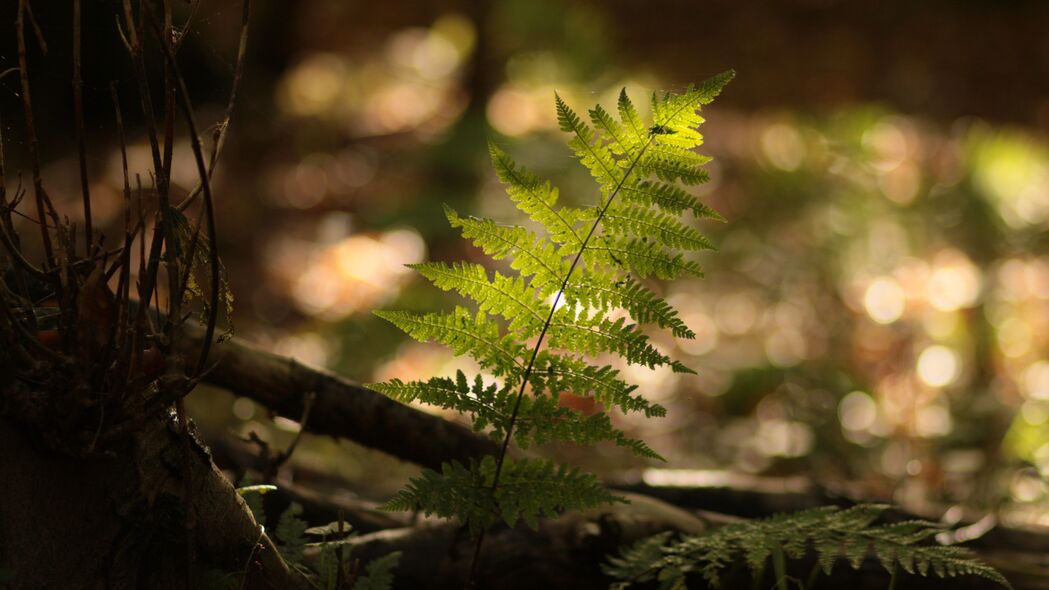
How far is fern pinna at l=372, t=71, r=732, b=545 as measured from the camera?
1389 millimetres

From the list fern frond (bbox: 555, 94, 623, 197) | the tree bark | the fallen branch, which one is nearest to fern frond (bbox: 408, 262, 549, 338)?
fern frond (bbox: 555, 94, 623, 197)

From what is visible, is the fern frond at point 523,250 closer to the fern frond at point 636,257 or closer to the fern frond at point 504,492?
the fern frond at point 636,257

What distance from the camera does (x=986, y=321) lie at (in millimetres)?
6340

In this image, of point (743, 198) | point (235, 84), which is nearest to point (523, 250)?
point (235, 84)

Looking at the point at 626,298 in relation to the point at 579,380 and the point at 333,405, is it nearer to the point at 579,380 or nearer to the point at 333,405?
the point at 579,380

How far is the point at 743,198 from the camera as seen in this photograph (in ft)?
26.8

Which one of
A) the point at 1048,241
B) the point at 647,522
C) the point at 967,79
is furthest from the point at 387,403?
the point at 967,79

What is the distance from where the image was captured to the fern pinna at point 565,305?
1.39 meters

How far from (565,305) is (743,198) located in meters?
7.08

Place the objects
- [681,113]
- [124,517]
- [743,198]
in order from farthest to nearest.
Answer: [743,198], [681,113], [124,517]

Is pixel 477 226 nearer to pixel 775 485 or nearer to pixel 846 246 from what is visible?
pixel 775 485

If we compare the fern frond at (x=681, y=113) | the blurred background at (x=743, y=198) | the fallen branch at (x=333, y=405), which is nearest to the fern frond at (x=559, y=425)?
the fern frond at (x=681, y=113)

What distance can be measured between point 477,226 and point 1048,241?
21.5 feet

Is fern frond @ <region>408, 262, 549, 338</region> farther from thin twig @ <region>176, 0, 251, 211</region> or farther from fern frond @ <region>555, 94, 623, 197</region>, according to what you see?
thin twig @ <region>176, 0, 251, 211</region>
